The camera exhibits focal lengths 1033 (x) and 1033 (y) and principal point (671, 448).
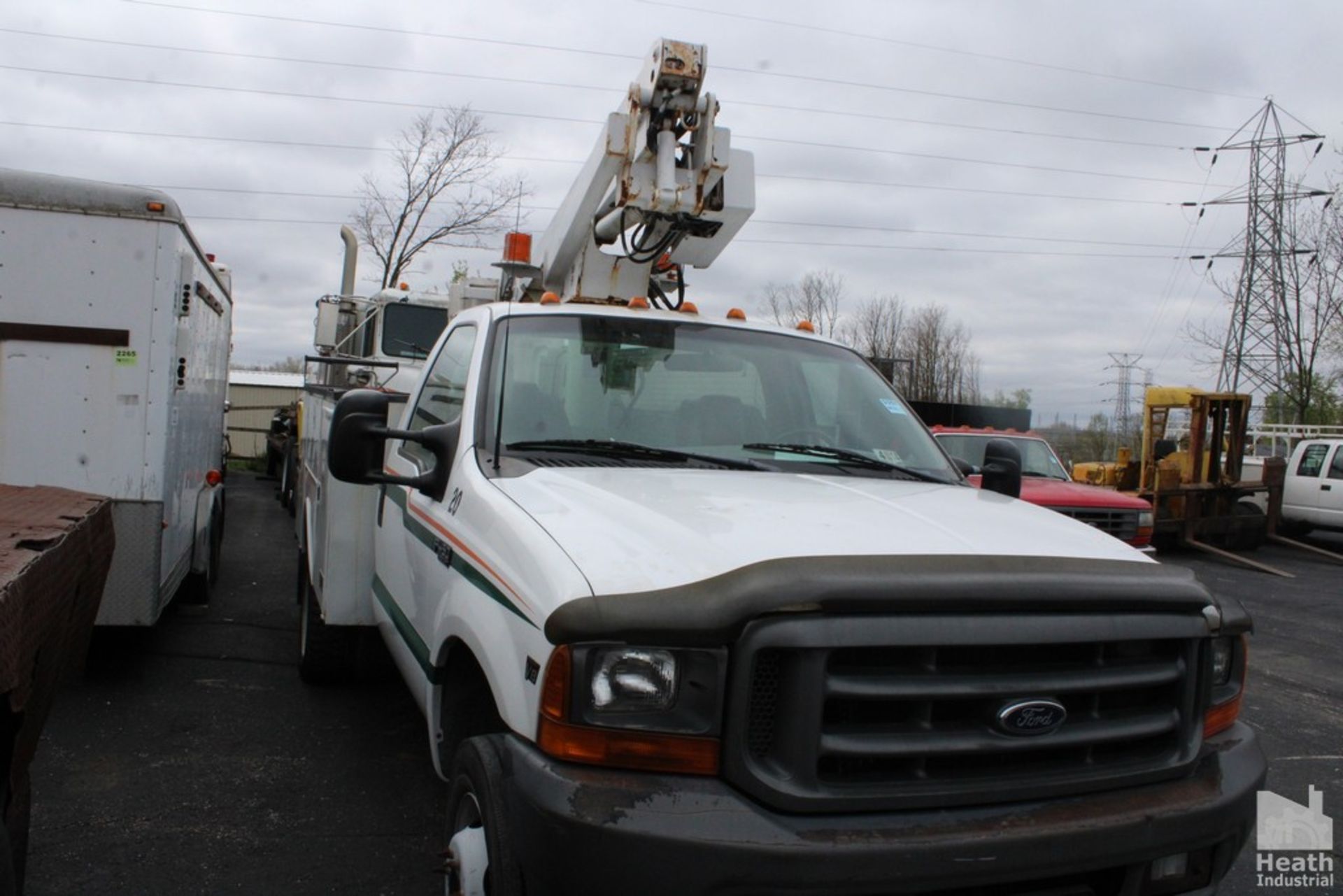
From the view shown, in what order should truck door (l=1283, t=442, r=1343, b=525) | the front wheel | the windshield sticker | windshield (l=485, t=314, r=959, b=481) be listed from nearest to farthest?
the front wheel → windshield (l=485, t=314, r=959, b=481) → the windshield sticker → truck door (l=1283, t=442, r=1343, b=525)

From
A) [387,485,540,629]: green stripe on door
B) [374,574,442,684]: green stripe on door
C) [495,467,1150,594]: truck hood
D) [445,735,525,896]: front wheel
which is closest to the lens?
[445,735,525,896]: front wheel

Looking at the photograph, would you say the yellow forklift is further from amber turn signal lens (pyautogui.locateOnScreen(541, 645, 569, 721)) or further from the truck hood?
amber turn signal lens (pyautogui.locateOnScreen(541, 645, 569, 721))

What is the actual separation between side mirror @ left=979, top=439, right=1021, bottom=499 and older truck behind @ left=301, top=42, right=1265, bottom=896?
2.16 ft

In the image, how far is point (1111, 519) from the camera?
10492 millimetres

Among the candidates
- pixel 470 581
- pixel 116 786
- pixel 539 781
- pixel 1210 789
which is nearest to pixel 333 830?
pixel 116 786

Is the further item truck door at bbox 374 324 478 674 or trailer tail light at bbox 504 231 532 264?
trailer tail light at bbox 504 231 532 264

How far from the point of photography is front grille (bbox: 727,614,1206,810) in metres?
2.04

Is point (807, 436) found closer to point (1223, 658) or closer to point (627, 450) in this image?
point (627, 450)

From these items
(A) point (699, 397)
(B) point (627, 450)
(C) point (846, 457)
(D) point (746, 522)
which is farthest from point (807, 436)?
(D) point (746, 522)

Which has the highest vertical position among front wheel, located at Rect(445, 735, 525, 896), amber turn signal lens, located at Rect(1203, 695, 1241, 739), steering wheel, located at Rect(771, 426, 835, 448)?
steering wheel, located at Rect(771, 426, 835, 448)

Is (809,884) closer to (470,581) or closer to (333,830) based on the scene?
(470,581)

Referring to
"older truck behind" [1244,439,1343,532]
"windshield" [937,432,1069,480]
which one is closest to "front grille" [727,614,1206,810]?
"windshield" [937,432,1069,480]

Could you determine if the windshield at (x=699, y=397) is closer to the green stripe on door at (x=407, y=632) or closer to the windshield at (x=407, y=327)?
the green stripe on door at (x=407, y=632)

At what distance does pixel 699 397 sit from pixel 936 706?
5.72 feet
